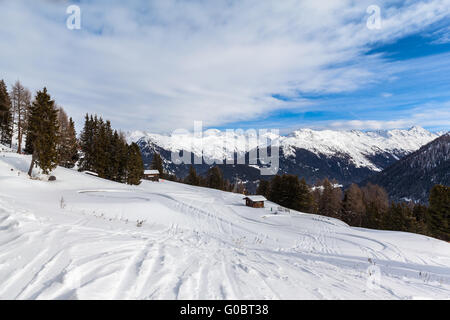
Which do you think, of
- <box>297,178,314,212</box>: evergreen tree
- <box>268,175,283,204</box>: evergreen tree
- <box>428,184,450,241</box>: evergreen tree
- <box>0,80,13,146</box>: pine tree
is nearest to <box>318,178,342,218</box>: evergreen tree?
<box>297,178,314,212</box>: evergreen tree

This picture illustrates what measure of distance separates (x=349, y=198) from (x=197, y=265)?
71.4 meters

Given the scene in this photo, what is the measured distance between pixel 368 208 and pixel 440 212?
74.0ft

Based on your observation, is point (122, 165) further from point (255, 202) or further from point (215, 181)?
point (215, 181)

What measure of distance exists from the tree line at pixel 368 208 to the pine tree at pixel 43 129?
5032 centimetres

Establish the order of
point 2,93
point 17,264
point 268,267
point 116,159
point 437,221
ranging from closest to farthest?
point 17,264
point 268,267
point 437,221
point 2,93
point 116,159

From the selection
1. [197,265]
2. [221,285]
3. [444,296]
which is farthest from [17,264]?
[444,296]

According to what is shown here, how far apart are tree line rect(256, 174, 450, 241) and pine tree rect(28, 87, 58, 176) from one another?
50.3 meters

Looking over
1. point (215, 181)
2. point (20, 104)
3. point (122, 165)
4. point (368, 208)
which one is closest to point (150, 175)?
point (122, 165)

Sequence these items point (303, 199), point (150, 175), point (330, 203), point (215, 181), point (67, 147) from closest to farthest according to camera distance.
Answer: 1. point (67, 147)
2. point (303, 199)
3. point (150, 175)
4. point (330, 203)
5. point (215, 181)

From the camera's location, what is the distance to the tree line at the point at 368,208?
3681cm

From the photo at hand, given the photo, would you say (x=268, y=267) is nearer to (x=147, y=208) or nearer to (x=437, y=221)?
(x=147, y=208)

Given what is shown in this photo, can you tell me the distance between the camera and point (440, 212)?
36562mm
